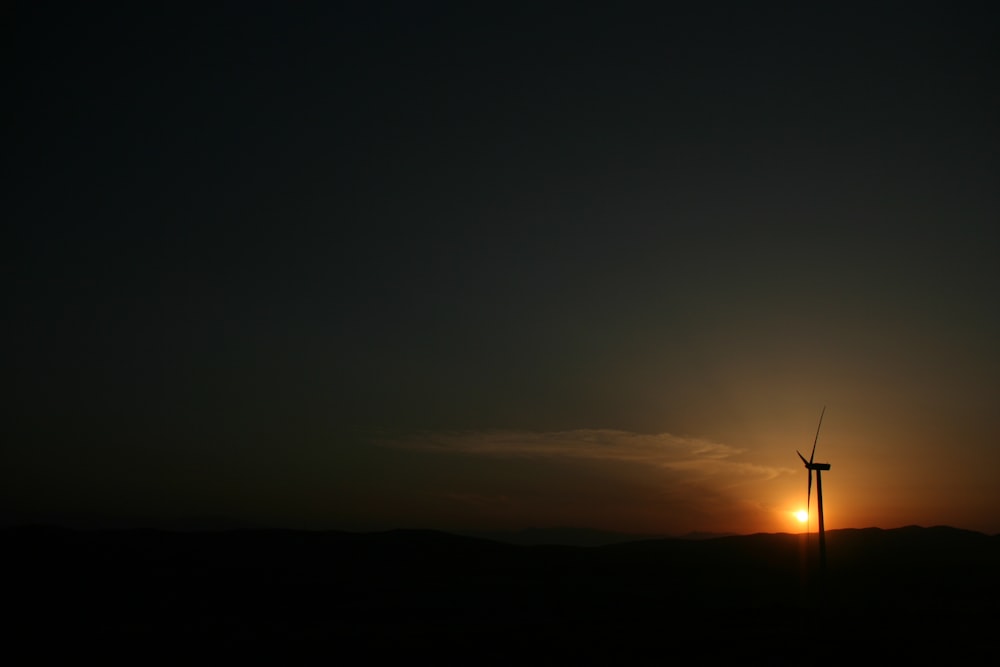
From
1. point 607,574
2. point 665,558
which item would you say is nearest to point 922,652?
point 607,574

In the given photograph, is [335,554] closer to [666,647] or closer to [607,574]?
[607,574]

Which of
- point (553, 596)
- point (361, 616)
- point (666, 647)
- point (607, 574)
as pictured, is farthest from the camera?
point (607, 574)

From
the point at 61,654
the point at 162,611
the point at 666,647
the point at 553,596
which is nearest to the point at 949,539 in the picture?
the point at 553,596

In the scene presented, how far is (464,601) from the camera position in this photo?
56.8 m

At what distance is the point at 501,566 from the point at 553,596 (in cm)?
1713

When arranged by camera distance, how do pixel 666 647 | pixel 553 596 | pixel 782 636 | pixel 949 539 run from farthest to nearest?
pixel 949 539 < pixel 553 596 < pixel 782 636 < pixel 666 647

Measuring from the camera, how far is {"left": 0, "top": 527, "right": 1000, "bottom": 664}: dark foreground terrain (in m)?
39.2

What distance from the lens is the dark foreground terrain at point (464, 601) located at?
3922 centimetres

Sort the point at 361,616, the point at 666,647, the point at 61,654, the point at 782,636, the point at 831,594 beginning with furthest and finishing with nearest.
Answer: the point at 831,594 < the point at 361,616 < the point at 782,636 < the point at 666,647 < the point at 61,654

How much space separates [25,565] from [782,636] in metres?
59.9

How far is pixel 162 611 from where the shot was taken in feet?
164

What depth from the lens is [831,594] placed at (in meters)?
67.9

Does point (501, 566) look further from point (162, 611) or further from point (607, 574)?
point (162, 611)

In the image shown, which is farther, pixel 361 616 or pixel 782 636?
pixel 361 616
